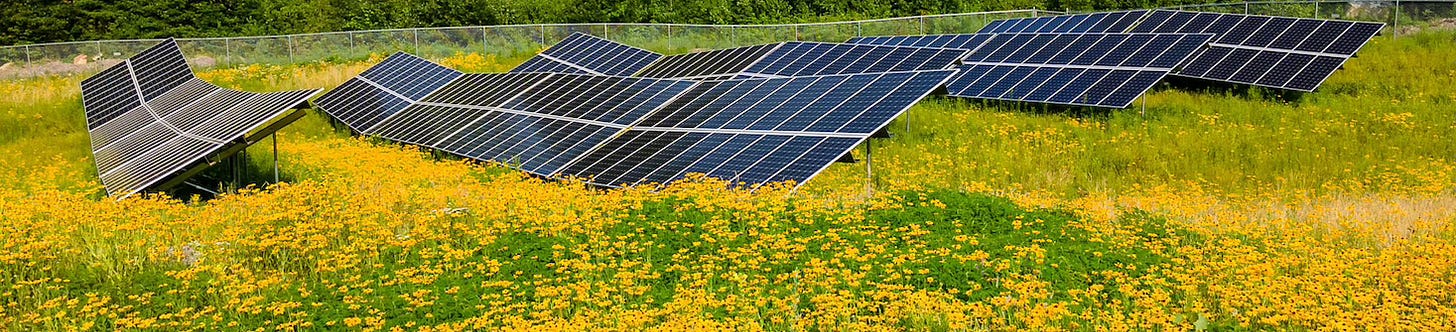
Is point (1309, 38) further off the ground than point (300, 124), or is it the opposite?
point (1309, 38)

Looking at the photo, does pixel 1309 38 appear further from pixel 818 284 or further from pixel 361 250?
pixel 361 250

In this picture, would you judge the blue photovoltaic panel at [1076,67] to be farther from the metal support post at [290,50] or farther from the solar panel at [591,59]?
the metal support post at [290,50]

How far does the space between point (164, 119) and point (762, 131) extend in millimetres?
10338

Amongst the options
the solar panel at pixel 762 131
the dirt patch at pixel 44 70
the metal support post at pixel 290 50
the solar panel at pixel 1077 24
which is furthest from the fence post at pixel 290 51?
the solar panel at pixel 762 131

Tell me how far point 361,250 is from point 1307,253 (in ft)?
28.5

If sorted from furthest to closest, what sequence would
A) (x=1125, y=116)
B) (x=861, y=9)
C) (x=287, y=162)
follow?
(x=861, y=9)
(x=1125, y=116)
(x=287, y=162)

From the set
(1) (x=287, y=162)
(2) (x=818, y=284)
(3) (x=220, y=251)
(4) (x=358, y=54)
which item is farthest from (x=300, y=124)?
(2) (x=818, y=284)

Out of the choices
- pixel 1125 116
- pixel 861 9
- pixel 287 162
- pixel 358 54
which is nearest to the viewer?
pixel 287 162

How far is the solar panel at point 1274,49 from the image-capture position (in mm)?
22891

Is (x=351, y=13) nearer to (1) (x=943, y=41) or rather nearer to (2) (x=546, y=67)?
(2) (x=546, y=67)

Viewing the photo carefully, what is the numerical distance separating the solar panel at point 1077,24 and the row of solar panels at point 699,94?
8 cm

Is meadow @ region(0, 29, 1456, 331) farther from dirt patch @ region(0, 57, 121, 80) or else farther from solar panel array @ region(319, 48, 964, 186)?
dirt patch @ region(0, 57, 121, 80)

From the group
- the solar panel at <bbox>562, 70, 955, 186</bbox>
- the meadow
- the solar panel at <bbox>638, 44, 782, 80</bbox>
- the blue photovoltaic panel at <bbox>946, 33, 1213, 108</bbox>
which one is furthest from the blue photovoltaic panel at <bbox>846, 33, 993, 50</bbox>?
the solar panel at <bbox>562, 70, 955, 186</bbox>

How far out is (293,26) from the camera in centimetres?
4528
